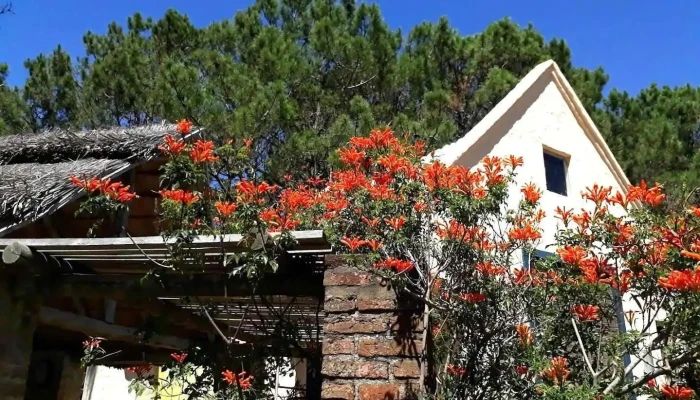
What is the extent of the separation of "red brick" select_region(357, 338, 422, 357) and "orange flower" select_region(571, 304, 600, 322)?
1.19m

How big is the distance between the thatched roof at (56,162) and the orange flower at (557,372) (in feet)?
12.3

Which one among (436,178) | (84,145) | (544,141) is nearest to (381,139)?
(436,178)

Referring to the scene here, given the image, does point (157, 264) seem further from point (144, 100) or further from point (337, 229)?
point (144, 100)

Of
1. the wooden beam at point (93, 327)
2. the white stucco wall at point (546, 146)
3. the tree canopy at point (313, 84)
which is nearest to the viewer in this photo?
the wooden beam at point (93, 327)

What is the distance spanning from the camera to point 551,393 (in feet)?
11.1

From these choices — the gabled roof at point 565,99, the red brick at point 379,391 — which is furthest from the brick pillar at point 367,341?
the gabled roof at point 565,99

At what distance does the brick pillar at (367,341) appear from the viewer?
10.7 feet

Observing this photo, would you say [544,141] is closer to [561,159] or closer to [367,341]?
[561,159]

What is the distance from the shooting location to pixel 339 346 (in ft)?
11.1

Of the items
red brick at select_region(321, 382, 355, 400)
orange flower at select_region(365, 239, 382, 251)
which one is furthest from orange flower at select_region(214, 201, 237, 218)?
red brick at select_region(321, 382, 355, 400)

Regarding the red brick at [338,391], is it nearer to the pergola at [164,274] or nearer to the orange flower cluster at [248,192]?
the pergola at [164,274]

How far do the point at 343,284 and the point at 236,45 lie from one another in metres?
10.6

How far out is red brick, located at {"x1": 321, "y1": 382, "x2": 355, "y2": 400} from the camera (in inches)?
128

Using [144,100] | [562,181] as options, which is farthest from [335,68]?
[562,181]
